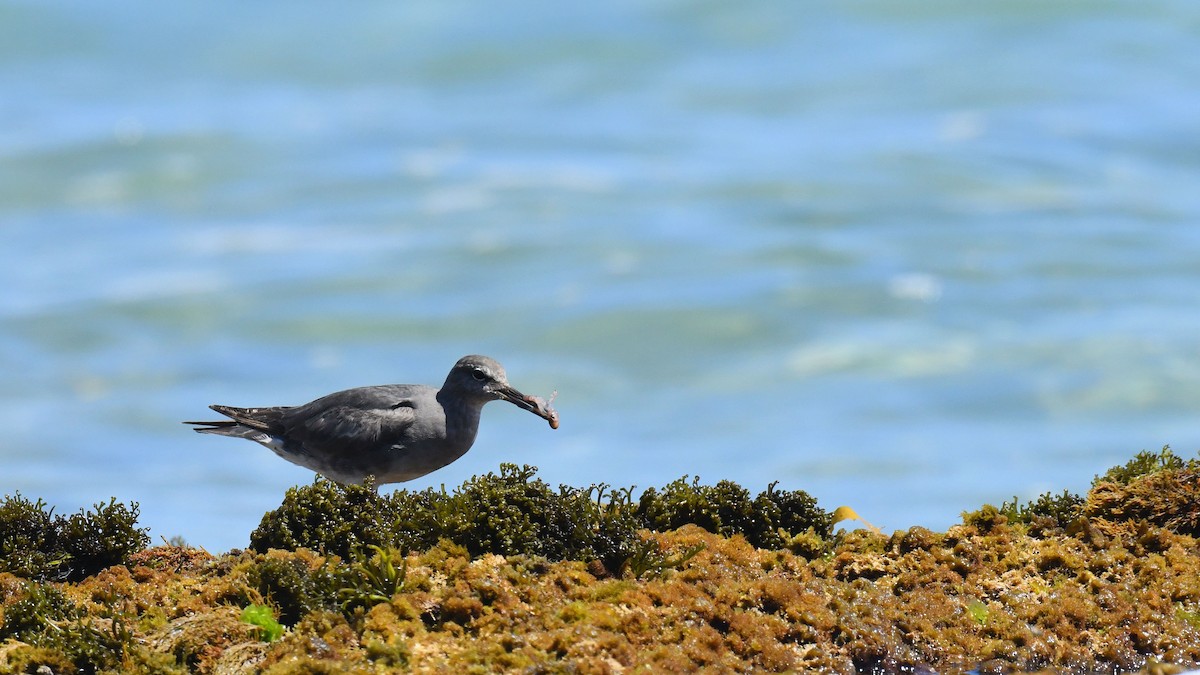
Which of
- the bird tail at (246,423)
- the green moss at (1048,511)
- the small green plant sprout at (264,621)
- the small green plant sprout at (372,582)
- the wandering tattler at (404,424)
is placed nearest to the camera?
the small green plant sprout at (264,621)

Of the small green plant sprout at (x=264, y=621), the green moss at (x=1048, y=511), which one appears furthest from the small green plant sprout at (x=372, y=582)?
the green moss at (x=1048, y=511)

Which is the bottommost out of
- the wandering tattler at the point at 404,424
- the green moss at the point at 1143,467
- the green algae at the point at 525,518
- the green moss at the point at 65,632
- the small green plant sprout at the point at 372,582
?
the green moss at the point at 65,632

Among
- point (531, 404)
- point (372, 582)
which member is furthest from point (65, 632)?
point (531, 404)

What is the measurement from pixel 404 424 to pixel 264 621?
11.5 feet

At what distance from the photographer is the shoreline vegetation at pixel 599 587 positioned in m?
7.21

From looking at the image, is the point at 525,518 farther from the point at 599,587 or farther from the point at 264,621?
the point at 264,621

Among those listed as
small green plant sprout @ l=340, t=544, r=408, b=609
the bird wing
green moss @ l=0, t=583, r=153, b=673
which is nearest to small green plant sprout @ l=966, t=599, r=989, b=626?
small green plant sprout @ l=340, t=544, r=408, b=609

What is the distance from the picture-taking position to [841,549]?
861cm

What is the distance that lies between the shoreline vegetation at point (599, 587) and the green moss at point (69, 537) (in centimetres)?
1

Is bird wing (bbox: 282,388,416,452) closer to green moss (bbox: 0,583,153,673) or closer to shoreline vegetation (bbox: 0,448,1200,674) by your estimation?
shoreline vegetation (bbox: 0,448,1200,674)

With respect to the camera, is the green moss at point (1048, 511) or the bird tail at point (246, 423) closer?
the green moss at point (1048, 511)

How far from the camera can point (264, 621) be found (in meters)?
7.41

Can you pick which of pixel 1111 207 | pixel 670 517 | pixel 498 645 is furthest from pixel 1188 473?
pixel 1111 207

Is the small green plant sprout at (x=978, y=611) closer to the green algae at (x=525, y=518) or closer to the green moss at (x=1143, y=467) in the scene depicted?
the green algae at (x=525, y=518)
